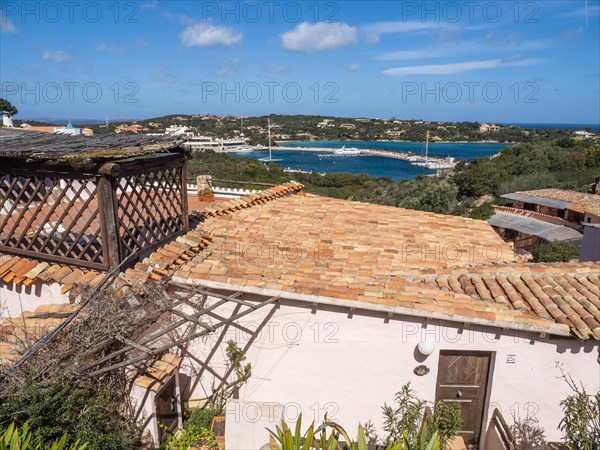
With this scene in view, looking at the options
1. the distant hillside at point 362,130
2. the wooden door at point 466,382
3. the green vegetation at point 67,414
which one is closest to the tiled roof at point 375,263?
the wooden door at point 466,382

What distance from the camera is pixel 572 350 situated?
647 centimetres

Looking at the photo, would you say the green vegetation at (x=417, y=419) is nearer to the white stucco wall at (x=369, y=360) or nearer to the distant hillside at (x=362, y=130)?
the white stucco wall at (x=369, y=360)

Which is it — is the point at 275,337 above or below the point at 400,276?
below

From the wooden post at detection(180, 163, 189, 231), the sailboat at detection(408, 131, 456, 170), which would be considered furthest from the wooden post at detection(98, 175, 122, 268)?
the sailboat at detection(408, 131, 456, 170)

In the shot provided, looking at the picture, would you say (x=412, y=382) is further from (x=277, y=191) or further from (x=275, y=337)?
(x=277, y=191)

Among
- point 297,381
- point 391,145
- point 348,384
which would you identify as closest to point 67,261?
point 297,381

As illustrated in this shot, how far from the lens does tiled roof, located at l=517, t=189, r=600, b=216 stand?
99.6ft

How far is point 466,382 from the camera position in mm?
7055

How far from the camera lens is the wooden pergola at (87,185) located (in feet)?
19.7

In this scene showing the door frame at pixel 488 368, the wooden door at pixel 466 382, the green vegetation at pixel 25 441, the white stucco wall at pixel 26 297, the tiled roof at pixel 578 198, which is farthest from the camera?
the tiled roof at pixel 578 198

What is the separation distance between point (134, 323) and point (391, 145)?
345 feet

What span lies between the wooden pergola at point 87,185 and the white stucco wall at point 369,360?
222cm

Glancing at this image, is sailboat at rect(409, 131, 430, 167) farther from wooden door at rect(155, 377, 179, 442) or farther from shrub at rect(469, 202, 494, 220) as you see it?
wooden door at rect(155, 377, 179, 442)

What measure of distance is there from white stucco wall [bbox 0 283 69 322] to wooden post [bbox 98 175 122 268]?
1151 mm
